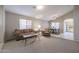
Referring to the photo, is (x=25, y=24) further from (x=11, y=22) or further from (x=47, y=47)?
(x=47, y=47)

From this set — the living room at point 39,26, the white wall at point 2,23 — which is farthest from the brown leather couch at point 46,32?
the white wall at point 2,23

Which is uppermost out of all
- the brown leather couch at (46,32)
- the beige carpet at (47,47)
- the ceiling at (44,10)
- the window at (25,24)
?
the ceiling at (44,10)

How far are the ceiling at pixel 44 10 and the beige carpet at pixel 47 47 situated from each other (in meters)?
0.58

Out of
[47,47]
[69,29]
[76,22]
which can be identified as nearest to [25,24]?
[47,47]

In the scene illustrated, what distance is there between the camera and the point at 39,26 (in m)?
2.24

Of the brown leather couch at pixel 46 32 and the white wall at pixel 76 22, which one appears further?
the brown leather couch at pixel 46 32

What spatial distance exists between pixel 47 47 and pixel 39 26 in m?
0.53

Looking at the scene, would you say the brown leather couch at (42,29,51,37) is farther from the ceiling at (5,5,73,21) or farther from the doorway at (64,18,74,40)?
the doorway at (64,18,74,40)

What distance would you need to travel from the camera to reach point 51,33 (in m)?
2.24

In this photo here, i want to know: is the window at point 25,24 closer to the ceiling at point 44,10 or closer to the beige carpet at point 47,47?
the ceiling at point 44,10

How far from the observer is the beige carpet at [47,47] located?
Result: 6.92 feet

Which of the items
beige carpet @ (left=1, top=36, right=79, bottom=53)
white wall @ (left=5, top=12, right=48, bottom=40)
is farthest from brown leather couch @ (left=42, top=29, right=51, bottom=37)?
white wall @ (left=5, top=12, right=48, bottom=40)

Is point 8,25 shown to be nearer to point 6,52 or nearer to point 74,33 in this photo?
point 6,52
